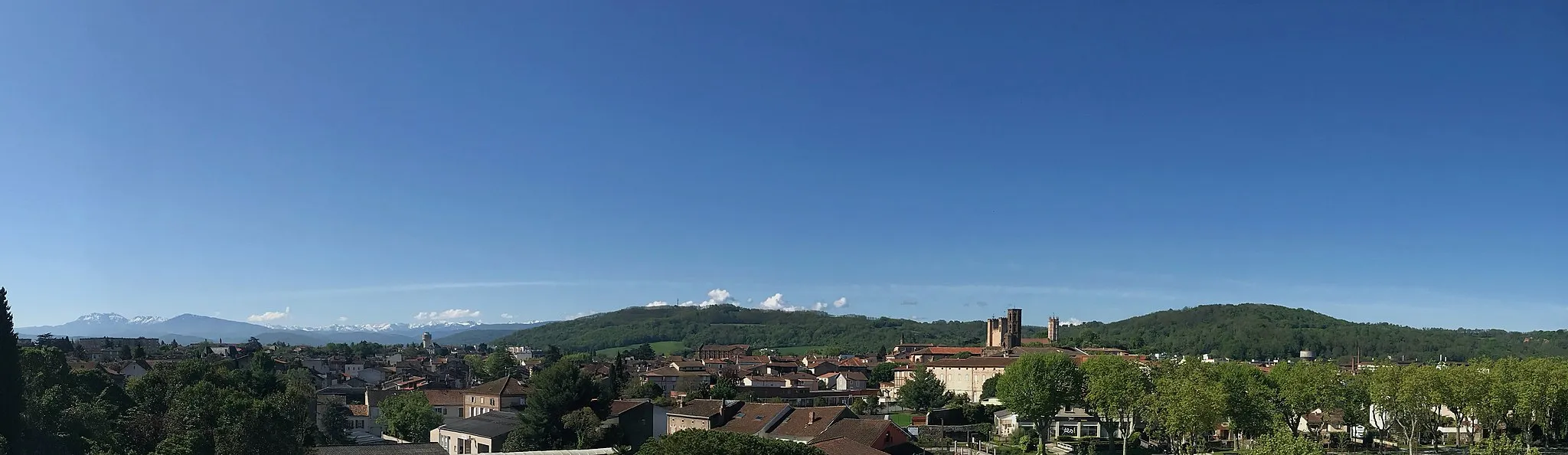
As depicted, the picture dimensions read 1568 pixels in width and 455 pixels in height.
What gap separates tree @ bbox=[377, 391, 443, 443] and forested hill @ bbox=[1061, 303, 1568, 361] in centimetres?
10873

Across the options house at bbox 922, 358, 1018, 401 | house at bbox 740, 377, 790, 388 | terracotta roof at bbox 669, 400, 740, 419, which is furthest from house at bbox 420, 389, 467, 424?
house at bbox 922, 358, 1018, 401

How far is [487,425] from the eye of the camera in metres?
46.0

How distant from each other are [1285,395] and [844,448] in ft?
90.1

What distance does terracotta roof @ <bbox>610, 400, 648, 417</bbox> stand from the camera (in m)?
47.2

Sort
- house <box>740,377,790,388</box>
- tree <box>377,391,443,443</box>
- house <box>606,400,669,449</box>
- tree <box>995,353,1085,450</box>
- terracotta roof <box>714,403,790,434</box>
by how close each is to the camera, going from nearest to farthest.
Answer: terracotta roof <box>714,403,790,434</box>, house <box>606,400,669,449</box>, tree <box>995,353,1085,450</box>, tree <box>377,391,443,443</box>, house <box>740,377,790,388</box>

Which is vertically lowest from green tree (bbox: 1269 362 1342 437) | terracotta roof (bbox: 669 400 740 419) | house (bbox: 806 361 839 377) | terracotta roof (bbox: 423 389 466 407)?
house (bbox: 806 361 839 377)

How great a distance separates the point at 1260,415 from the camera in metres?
42.1

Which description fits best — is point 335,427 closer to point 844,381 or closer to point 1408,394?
point 844,381

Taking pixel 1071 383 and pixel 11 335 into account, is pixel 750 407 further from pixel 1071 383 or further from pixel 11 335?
pixel 11 335

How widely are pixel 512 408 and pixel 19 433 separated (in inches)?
1127

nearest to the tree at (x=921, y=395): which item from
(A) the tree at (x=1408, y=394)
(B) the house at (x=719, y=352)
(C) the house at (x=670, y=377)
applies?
(C) the house at (x=670, y=377)

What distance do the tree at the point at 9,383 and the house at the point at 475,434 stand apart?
57.3ft

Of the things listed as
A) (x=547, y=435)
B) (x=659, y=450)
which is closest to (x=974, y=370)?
(x=547, y=435)

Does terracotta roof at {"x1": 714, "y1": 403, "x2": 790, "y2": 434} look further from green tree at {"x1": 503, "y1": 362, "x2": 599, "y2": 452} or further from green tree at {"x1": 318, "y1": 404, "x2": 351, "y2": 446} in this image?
green tree at {"x1": 318, "y1": 404, "x2": 351, "y2": 446}
